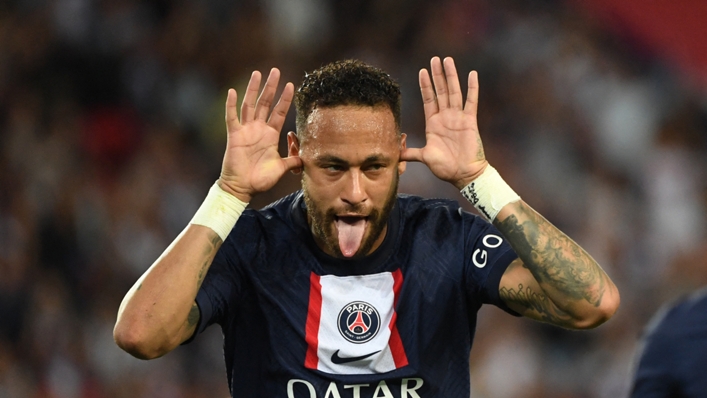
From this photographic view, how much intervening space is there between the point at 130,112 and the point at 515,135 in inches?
119

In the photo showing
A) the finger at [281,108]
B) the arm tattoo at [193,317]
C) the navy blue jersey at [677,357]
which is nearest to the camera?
the navy blue jersey at [677,357]

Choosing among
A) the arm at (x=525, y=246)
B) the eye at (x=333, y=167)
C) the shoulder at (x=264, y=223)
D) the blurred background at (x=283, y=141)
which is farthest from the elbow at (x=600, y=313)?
the blurred background at (x=283, y=141)

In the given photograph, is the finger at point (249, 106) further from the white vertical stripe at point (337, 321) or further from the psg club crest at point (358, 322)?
the psg club crest at point (358, 322)

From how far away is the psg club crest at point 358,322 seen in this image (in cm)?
336

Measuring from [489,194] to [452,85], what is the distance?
43cm

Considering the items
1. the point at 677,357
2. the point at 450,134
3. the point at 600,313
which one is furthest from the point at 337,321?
the point at 677,357

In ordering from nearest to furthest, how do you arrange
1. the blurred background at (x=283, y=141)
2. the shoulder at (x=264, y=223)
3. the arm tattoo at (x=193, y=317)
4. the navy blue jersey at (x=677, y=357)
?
the navy blue jersey at (x=677, y=357)
the arm tattoo at (x=193, y=317)
the shoulder at (x=264, y=223)
the blurred background at (x=283, y=141)

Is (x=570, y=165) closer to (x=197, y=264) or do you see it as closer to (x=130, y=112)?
(x=130, y=112)

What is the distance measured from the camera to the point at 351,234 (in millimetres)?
3328

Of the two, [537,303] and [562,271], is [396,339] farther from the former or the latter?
[562,271]

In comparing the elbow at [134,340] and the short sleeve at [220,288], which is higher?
the short sleeve at [220,288]

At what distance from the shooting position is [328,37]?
7.57 meters

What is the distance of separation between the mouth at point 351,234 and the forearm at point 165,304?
47cm

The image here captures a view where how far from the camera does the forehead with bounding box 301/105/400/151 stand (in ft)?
10.8
